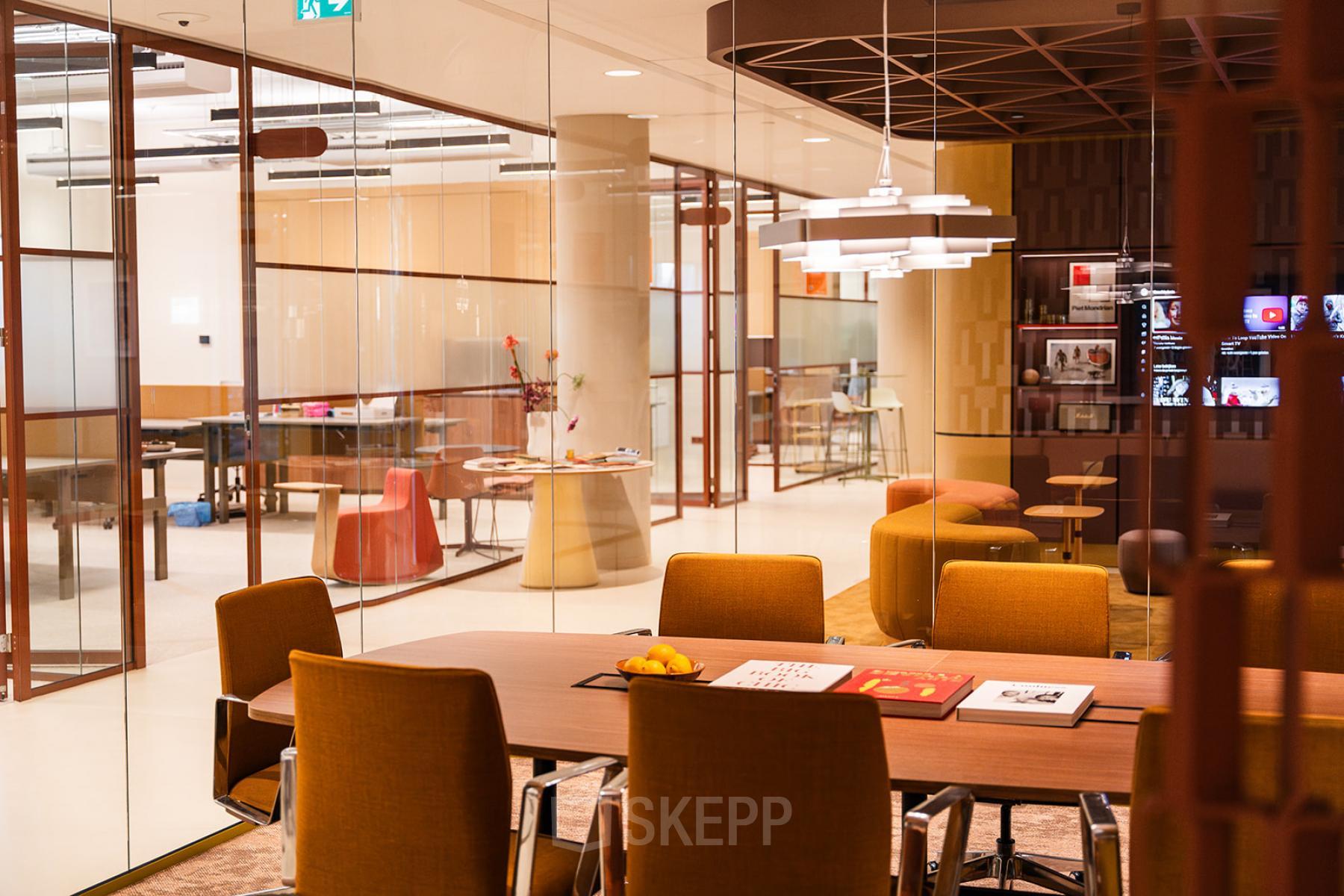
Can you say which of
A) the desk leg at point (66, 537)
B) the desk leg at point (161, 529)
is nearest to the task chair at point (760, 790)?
the desk leg at point (66, 537)

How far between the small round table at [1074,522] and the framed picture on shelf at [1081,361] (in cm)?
56

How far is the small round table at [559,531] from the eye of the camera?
6.21 meters

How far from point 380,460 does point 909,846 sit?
11.9ft

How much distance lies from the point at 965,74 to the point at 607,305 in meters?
2.00

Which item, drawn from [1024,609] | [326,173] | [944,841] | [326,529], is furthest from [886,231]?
[326,529]

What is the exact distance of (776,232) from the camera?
354cm

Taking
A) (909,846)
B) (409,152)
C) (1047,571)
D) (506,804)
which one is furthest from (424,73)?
(909,846)

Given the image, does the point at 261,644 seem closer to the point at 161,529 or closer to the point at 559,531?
the point at 161,529

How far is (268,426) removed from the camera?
5.09 metres

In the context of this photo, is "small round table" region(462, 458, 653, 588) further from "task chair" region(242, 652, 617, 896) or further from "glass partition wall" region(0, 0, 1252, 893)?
"task chair" region(242, 652, 617, 896)

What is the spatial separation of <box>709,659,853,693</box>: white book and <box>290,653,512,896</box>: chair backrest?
70 cm

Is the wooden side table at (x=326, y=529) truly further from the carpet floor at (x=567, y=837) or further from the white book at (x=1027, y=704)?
the white book at (x=1027, y=704)

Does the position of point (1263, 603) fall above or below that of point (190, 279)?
below

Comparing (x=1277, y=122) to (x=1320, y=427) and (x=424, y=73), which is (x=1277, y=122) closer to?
(x=1320, y=427)
